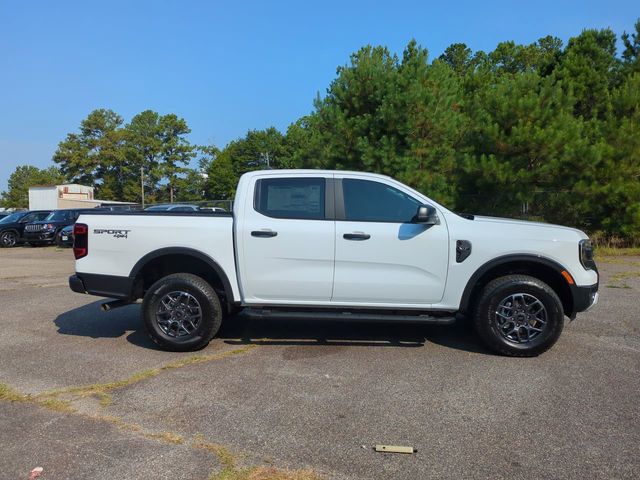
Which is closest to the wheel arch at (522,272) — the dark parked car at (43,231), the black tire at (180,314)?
the black tire at (180,314)

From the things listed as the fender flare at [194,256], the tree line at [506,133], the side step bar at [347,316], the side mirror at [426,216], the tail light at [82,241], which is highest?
the tree line at [506,133]

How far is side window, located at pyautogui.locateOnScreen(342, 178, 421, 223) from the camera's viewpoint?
5.45 meters

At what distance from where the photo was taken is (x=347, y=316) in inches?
212

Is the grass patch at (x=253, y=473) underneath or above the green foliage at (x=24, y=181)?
underneath

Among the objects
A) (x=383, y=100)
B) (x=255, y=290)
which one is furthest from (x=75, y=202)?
(x=255, y=290)

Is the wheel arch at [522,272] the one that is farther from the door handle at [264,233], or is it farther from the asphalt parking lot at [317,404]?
the door handle at [264,233]

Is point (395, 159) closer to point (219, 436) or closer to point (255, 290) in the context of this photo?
point (255, 290)

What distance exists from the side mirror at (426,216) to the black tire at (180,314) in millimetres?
2314

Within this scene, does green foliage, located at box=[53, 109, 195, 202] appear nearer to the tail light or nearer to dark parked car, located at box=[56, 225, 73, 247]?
dark parked car, located at box=[56, 225, 73, 247]

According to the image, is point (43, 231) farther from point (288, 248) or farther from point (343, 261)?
point (343, 261)

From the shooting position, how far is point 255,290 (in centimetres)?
552

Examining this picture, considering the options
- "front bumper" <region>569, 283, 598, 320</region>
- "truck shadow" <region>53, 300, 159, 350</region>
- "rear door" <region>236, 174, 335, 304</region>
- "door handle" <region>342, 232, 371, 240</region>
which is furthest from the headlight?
"truck shadow" <region>53, 300, 159, 350</region>

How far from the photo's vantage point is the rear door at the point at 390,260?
5332 mm

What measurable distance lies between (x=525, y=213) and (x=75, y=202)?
57.0 metres
